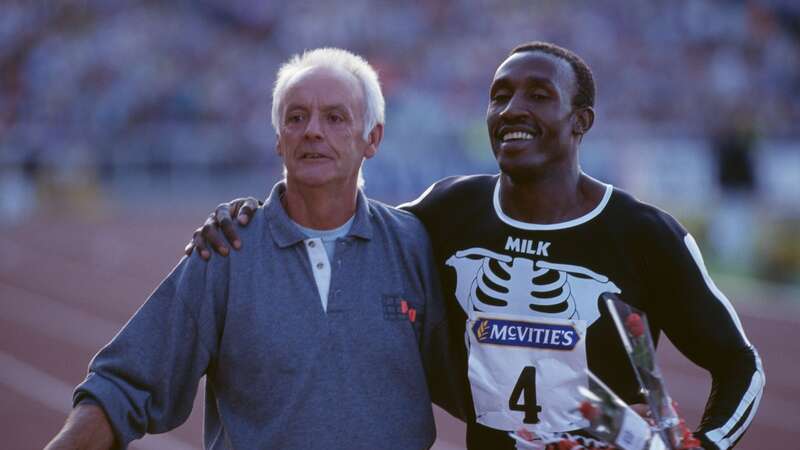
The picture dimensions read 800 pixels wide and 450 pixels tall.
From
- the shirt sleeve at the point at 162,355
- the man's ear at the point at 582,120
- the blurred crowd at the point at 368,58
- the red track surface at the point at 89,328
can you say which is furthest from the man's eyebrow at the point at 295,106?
the blurred crowd at the point at 368,58

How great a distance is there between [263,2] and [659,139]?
40.1ft

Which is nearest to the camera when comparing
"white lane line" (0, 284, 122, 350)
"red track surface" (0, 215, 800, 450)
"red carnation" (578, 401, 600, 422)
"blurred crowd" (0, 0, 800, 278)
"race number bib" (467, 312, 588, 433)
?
"red carnation" (578, 401, 600, 422)

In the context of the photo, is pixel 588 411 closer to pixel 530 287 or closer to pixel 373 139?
pixel 530 287

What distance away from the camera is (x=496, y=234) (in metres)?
3.26

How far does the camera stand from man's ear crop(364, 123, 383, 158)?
10.5ft

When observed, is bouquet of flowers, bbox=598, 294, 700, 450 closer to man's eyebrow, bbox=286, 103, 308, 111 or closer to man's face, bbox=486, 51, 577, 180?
man's face, bbox=486, 51, 577, 180

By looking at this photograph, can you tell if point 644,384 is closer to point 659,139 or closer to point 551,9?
point 659,139

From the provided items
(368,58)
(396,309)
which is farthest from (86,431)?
(368,58)

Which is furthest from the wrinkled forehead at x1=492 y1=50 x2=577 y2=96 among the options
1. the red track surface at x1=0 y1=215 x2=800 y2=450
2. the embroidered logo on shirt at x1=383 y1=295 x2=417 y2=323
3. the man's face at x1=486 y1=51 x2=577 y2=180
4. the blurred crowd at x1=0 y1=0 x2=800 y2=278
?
the blurred crowd at x1=0 y1=0 x2=800 y2=278

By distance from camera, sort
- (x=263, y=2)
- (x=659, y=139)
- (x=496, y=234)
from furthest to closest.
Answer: (x=263, y=2) → (x=659, y=139) → (x=496, y=234)

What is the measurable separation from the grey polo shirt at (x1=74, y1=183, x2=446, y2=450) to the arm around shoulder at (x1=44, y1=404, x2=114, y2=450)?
3.0 inches

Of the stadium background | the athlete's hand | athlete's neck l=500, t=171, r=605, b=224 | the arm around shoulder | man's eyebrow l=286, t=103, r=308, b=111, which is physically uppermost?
the stadium background

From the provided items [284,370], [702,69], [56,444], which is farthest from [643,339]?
[702,69]

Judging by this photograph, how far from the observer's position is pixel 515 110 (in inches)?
124
